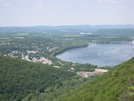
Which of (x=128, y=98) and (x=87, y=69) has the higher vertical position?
(x=128, y=98)

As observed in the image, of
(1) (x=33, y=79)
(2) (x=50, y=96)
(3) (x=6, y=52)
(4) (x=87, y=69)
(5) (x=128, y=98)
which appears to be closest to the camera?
(5) (x=128, y=98)

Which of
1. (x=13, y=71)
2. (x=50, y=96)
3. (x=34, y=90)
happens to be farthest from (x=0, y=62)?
(x=50, y=96)

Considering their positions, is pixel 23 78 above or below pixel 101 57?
above

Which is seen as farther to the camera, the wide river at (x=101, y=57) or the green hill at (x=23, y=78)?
the wide river at (x=101, y=57)

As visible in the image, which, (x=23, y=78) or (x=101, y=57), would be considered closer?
(x=23, y=78)

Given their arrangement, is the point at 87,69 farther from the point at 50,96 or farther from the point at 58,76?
the point at 50,96

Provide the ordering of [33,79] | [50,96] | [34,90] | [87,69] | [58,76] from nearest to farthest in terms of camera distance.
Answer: [50,96] → [34,90] → [33,79] → [58,76] → [87,69]

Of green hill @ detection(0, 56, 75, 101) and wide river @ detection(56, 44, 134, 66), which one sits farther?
wide river @ detection(56, 44, 134, 66)

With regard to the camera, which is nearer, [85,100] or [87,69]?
[85,100]
